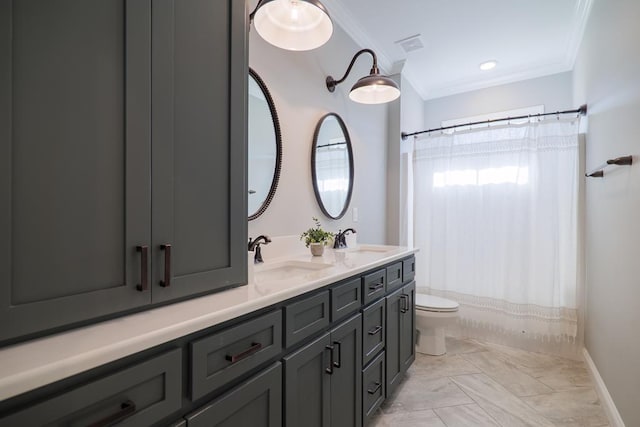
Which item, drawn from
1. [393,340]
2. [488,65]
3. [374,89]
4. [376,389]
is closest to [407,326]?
[393,340]

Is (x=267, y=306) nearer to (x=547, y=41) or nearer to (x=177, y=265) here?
(x=177, y=265)

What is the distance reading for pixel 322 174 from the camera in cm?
227

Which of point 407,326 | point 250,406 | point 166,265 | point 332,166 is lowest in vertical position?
point 407,326

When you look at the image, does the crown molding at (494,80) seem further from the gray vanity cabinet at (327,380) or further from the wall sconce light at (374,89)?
the gray vanity cabinet at (327,380)

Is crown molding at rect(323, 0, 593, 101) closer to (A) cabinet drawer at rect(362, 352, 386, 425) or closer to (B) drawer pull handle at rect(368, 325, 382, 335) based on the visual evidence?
(B) drawer pull handle at rect(368, 325, 382, 335)

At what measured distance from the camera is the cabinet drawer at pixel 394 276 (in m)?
1.89

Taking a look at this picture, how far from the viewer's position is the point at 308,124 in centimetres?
215

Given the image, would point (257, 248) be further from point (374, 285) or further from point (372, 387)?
point (372, 387)

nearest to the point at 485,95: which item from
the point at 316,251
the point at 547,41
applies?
the point at 547,41

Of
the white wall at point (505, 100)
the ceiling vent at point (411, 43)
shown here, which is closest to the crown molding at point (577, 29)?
the white wall at point (505, 100)

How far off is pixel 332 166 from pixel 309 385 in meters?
1.58

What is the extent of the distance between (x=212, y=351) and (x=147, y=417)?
185 mm

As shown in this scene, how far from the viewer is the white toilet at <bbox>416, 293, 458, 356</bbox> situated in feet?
8.57

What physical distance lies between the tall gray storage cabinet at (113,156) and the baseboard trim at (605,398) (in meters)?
2.19
